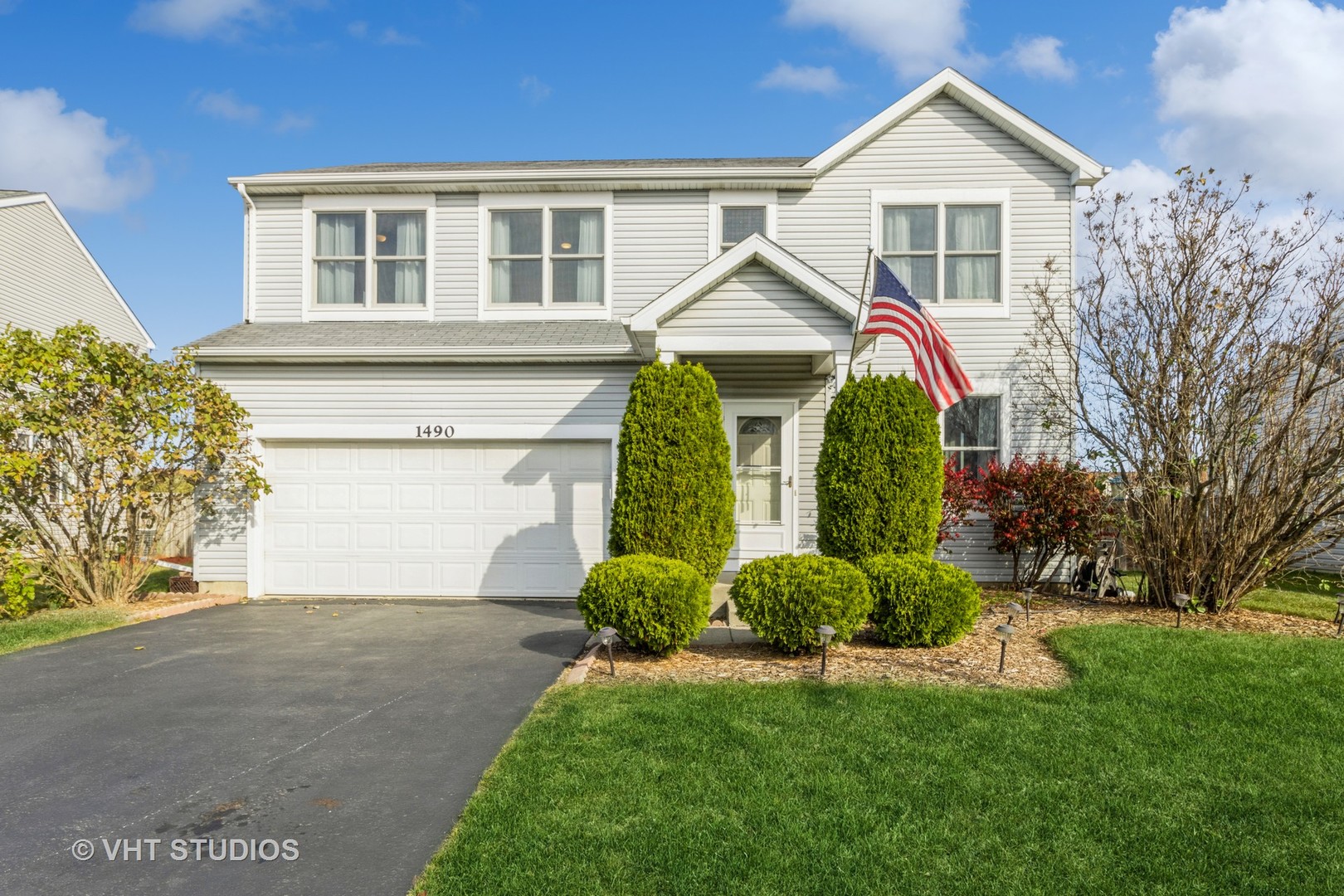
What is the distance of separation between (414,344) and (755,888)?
9.12 m

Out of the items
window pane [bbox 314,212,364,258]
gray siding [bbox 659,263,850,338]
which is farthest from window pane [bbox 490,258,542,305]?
gray siding [bbox 659,263,850,338]

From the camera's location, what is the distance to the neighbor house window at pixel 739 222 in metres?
12.0

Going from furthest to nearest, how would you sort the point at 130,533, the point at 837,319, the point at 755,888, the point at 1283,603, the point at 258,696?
the point at 1283,603 → the point at 130,533 → the point at 837,319 → the point at 258,696 → the point at 755,888

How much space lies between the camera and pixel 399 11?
12.7 metres

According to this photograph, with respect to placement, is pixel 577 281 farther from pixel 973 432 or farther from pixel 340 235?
pixel 973 432

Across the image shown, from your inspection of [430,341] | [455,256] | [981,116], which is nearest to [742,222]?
[981,116]

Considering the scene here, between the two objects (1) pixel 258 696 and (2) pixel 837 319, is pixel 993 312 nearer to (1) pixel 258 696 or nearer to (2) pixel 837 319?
(2) pixel 837 319

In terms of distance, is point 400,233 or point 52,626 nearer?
point 52,626

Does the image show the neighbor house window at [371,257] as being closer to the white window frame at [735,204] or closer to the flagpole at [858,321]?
the white window frame at [735,204]

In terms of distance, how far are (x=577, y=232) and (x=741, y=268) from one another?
3966 mm

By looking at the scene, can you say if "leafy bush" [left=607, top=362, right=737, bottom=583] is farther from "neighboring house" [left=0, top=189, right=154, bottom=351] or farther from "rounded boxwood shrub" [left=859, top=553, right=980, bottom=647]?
"neighboring house" [left=0, top=189, right=154, bottom=351]

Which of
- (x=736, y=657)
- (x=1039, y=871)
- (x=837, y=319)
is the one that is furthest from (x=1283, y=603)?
(x=1039, y=871)

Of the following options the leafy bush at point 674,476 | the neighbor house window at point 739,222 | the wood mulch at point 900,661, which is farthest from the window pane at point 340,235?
the wood mulch at point 900,661

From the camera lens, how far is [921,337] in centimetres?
761
